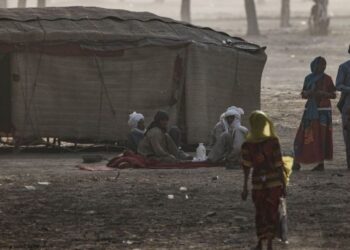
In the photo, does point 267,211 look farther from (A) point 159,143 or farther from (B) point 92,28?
(B) point 92,28

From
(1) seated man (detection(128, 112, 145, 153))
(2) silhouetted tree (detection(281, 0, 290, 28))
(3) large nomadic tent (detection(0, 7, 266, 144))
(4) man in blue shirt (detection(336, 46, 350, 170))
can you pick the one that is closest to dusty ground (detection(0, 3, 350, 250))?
(4) man in blue shirt (detection(336, 46, 350, 170))

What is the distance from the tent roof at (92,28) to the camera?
1554 centimetres

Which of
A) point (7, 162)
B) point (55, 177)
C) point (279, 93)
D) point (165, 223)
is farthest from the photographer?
point (279, 93)

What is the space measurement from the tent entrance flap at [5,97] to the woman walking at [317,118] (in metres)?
4.74

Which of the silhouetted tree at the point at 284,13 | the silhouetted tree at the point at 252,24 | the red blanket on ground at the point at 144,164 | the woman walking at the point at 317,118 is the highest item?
the silhouetted tree at the point at 284,13

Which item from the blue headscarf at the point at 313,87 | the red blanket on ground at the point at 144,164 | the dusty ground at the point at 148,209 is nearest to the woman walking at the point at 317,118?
the blue headscarf at the point at 313,87

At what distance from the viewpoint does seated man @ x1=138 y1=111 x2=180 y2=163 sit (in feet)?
45.1

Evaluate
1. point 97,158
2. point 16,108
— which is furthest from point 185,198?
point 16,108

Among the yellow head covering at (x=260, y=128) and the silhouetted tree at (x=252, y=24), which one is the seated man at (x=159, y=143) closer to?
the yellow head covering at (x=260, y=128)

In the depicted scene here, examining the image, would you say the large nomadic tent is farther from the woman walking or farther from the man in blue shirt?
the man in blue shirt

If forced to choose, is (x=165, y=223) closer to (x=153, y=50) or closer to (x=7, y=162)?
(x=7, y=162)

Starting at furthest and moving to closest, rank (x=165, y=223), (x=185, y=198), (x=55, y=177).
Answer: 1. (x=55, y=177)
2. (x=185, y=198)
3. (x=165, y=223)

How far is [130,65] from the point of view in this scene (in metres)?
16.2

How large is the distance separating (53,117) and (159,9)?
53488mm
